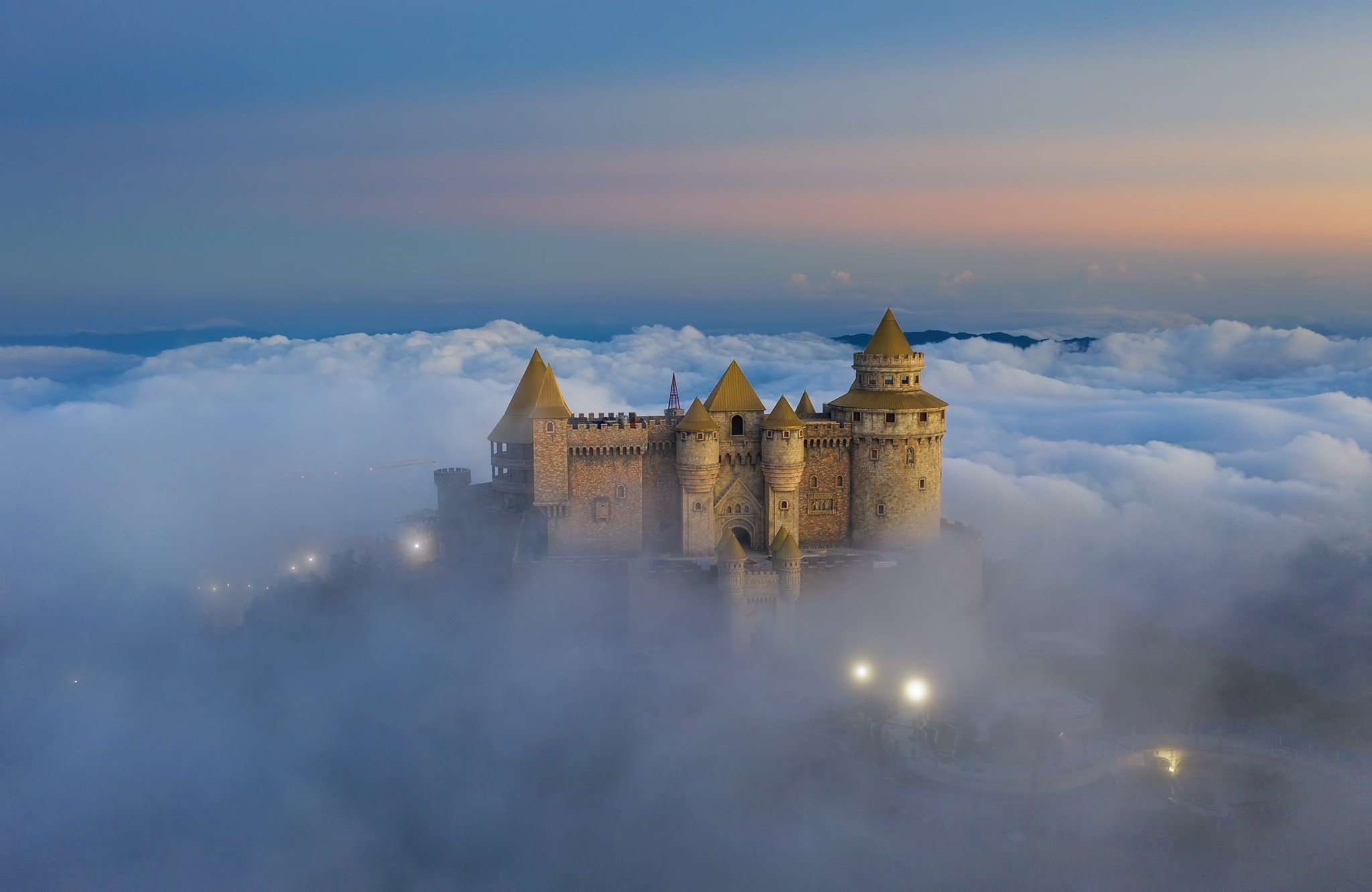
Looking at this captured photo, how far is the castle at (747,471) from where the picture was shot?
Answer: 4878cm

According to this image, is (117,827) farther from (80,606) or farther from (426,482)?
(426,482)

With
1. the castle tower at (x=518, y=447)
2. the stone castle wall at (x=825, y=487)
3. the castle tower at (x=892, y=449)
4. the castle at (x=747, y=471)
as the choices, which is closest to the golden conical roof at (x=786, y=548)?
the castle at (x=747, y=471)

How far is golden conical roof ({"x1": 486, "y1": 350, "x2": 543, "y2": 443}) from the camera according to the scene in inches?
2122

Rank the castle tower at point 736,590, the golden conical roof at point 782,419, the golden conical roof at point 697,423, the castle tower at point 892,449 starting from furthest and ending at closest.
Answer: the castle tower at point 892,449 → the golden conical roof at point 782,419 → the golden conical roof at point 697,423 → the castle tower at point 736,590

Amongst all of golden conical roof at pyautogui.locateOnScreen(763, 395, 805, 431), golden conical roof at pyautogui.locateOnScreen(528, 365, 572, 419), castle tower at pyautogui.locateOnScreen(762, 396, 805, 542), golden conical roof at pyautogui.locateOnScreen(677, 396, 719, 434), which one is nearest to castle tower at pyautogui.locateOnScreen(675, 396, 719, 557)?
golden conical roof at pyautogui.locateOnScreen(677, 396, 719, 434)

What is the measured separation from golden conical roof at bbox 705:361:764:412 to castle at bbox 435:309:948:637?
7 centimetres

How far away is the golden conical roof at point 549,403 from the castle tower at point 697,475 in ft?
19.8

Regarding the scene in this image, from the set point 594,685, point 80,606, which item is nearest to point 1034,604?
point 594,685

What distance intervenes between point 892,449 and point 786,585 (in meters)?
9.63

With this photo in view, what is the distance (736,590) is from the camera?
46.2 metres

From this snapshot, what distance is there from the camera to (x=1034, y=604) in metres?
60.5

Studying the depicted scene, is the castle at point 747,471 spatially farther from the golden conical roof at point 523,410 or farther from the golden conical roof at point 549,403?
the golden conical roof at point 523,410

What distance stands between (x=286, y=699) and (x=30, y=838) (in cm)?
1326

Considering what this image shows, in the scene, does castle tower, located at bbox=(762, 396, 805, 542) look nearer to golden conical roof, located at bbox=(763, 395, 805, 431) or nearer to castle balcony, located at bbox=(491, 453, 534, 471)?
golden conical roof, located at bbox=(763, 395, 805, 431)
